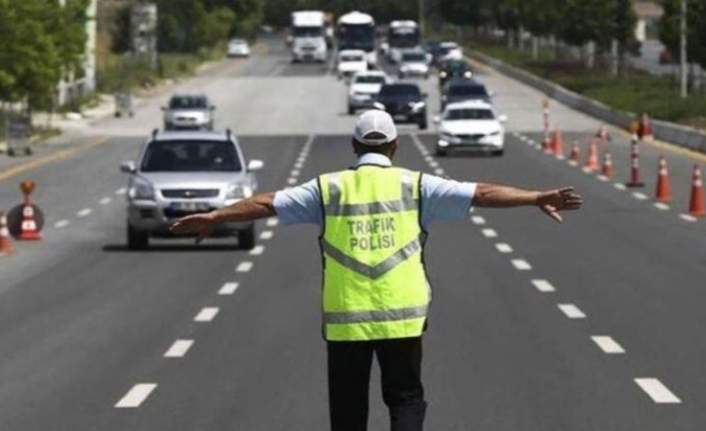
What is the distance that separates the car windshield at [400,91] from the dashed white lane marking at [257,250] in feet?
146

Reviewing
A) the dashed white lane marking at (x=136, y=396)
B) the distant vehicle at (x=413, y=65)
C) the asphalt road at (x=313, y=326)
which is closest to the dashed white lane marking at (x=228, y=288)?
the asphalt road at (x=313, y=326)

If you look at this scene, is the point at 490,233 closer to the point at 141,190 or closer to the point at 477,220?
the point at 477,220

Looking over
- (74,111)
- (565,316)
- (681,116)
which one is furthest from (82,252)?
(74,111)

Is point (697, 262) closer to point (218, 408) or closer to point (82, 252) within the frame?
point (82, 252)

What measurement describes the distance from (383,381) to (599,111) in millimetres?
72862

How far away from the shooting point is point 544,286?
2458cm

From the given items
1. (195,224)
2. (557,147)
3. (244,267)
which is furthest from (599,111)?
(195,224)

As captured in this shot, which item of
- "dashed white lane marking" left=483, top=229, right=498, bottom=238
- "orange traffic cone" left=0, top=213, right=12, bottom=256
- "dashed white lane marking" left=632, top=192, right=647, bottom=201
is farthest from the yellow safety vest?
"dashed white lane marking" left=632, top=192, right=647, bottom=201

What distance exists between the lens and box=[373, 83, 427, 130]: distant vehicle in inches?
2972

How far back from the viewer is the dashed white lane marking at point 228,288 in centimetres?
2402

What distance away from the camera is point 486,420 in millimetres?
14039

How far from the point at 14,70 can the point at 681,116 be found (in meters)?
Answer: 20.1

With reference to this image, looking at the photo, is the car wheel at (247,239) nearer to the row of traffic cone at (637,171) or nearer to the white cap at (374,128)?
the row of traffic cone at (637,171)

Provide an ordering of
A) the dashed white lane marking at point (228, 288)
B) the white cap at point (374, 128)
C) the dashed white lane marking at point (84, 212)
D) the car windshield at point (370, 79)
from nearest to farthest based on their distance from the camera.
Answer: the white cap at point (374, 128), the dashed white lane marking at point (228, 288), the dashed white lane marking at point (84, 212), the car windshield at point (370, 79)
